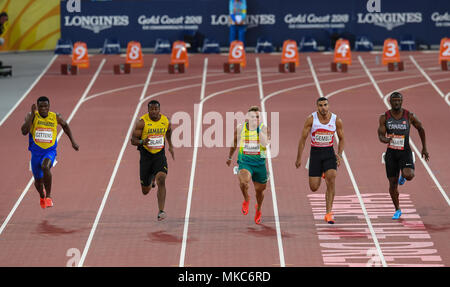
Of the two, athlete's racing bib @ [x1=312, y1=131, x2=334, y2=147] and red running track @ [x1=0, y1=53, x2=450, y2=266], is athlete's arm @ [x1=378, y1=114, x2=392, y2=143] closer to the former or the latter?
athlete's racing bib @ [x1=312, y1=131, x2=334, y2=147]

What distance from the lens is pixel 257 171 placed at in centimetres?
1280

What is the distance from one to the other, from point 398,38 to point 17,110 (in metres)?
16.3

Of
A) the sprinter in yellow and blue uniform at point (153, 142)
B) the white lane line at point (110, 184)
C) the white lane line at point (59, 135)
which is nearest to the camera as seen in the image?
the white lane line at point (110, 184)

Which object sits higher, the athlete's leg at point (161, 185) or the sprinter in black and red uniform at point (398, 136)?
the sprinter in black and red uniform at point (398, 136)

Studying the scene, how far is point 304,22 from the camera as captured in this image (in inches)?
1344

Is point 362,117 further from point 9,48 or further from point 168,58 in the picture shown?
point 9,48

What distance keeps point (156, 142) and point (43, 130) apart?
1704 mm

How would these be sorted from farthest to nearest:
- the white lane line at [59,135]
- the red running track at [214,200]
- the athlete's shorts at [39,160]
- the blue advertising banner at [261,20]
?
the blue advertising banner at [261,20], the white lane line at [59,135], the athlete's shorts at [39,160], the red running track at [214,200]

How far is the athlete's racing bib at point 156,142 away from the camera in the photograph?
12812 millimetres

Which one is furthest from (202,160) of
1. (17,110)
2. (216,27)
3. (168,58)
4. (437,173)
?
(216,27)

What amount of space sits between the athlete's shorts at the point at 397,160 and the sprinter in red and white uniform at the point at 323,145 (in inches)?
28.0

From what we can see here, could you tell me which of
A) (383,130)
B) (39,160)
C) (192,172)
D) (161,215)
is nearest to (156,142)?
(161,215)

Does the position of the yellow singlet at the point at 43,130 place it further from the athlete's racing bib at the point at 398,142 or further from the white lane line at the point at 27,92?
the white lane line at the point at 27,92

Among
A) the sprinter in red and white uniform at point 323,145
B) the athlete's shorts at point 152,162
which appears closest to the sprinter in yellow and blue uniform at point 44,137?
the athlete's shorts at point 152,162
